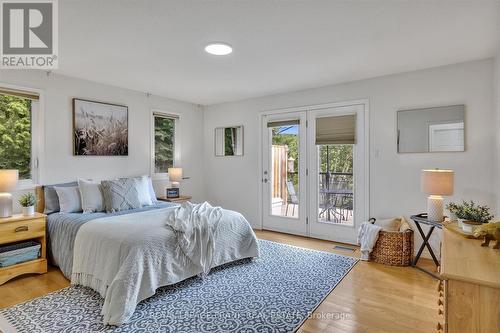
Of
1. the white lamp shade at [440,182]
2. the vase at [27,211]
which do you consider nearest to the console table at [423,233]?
the white lamp shade at [440,182]

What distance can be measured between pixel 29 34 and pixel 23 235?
6.51 feet

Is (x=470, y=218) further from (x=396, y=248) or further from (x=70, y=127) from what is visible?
(x=70, y=127)

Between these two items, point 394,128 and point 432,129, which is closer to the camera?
point 432,129

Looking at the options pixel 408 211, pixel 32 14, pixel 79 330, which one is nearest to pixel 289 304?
pixel 79 330

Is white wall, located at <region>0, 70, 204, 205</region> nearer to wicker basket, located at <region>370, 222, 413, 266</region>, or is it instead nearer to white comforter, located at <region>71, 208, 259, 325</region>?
white comforter, located at <region>71, 208, 259, 325</region>

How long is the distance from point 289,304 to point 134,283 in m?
1.29

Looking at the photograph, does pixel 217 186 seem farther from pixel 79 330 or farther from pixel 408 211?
pixel 79 330

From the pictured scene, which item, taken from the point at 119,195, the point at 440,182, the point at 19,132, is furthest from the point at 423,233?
the point at 19,132

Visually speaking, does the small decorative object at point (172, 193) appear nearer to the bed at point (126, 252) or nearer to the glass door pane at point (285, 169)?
the bed at point (126, 252)

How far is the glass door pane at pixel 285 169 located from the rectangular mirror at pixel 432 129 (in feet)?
5.13

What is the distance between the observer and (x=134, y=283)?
2213mm

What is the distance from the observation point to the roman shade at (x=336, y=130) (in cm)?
402

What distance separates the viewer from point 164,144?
16.6ft

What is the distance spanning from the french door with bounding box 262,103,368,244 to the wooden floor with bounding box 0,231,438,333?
0.99 meters
